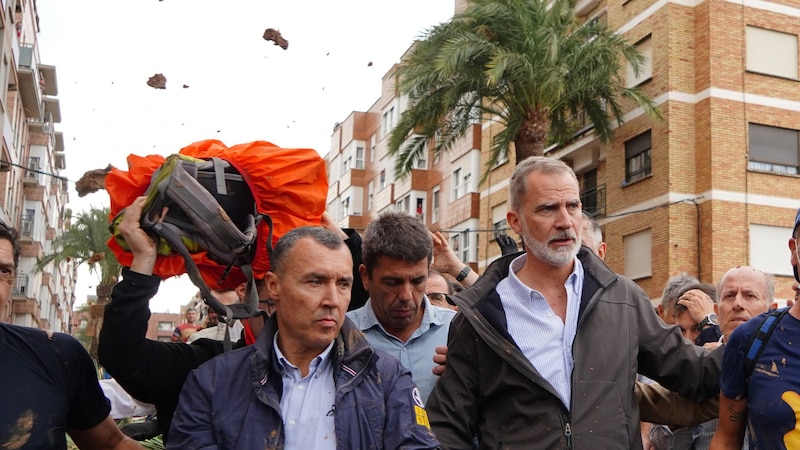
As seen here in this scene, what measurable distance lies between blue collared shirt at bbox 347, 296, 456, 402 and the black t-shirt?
3.99 ft

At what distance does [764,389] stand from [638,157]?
2321cm

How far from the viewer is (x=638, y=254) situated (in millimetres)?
25297

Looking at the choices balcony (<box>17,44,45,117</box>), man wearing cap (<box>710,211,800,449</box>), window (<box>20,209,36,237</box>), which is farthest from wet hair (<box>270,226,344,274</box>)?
window (<box>20,209,36,237</box>)

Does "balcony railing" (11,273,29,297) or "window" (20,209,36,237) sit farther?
"window" (20,209,36,237)

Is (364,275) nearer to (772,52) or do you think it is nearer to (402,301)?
(402,301)

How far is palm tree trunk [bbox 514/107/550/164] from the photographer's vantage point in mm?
22484

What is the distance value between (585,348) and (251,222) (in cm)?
143

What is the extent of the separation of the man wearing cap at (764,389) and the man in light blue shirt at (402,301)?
1.30 meters

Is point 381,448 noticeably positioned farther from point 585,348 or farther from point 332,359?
point 585,348

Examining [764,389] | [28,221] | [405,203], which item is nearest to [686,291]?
[764,389]

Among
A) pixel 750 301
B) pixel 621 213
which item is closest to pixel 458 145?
pixel 621 213

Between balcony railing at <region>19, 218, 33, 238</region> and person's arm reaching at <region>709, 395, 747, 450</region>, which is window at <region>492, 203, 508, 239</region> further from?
balcony railing at <region>19, 218, 33, 238</region>

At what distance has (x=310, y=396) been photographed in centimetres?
334

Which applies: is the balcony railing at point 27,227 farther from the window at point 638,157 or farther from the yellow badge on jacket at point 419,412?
the yellow badge on jacket at point 419,412
